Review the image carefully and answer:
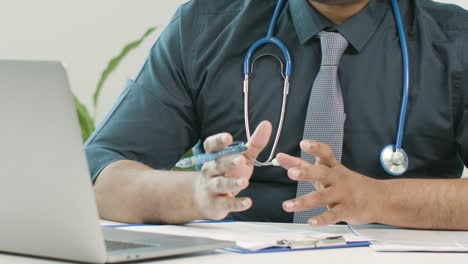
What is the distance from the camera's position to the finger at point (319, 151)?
4.31 ft

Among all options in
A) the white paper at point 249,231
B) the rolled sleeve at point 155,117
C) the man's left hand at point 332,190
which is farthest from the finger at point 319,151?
the rolled sleeve at point 155,117

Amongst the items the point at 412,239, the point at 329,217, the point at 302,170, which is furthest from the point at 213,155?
the point at 412,239

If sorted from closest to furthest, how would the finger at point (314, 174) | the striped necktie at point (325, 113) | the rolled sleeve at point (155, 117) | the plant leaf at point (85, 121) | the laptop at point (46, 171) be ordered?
the laptop at point (46, 171), the finger at point (314, 174), the striped necktie at point (325, 113), the rolled sleeve at point (155, 117), the plant leaf at point (85, 121)

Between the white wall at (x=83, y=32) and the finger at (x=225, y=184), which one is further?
the white wall at (x=83, y=32)

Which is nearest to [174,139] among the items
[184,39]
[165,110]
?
[165,110]

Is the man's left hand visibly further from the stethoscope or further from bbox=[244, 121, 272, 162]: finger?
the stethoscope

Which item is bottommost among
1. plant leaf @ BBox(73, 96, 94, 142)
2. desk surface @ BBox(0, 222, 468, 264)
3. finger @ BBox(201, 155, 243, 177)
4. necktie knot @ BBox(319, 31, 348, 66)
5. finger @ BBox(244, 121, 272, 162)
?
plant leaf @ BBox(73, 96, 94, 142)

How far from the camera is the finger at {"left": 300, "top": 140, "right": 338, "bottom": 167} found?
1313 mm

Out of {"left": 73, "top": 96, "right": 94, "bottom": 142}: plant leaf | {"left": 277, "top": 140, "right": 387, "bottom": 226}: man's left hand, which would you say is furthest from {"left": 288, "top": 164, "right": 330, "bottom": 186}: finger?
{"left": 73, "top": 96, "right": 94, "bottom": 142}: plant leaf

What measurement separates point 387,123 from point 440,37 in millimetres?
232

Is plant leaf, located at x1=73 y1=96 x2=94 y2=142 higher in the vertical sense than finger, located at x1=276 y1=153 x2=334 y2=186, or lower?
lower

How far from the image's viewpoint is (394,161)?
1.67 metres

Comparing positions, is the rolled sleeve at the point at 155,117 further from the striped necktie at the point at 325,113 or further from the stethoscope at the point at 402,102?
the striped necktie at the point at 325,113

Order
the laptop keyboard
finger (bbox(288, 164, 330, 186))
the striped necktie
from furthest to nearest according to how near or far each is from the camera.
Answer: the striped necktie < finger (bbox(288, 164, 330, 186)) < the laptop keyboard
